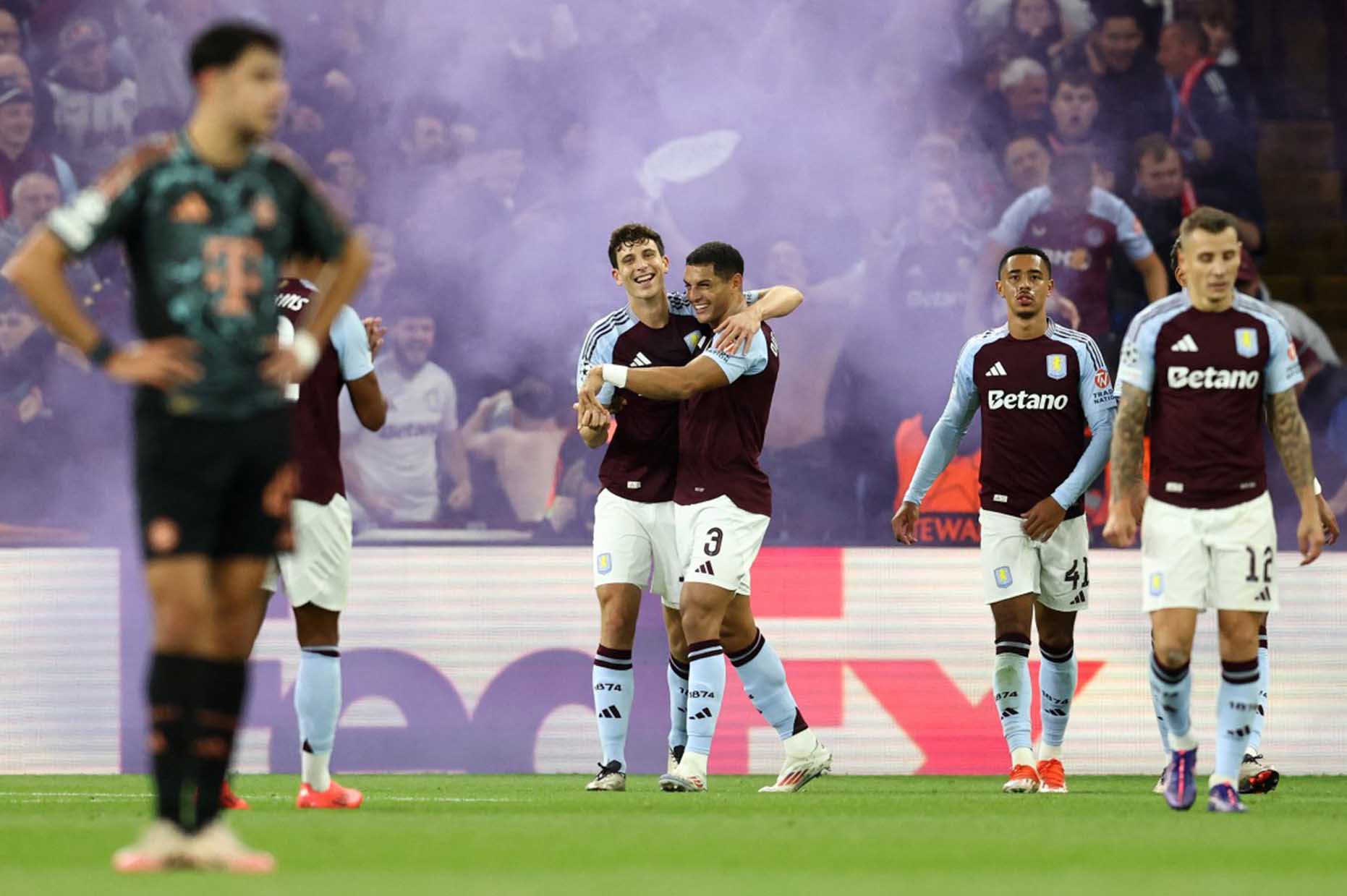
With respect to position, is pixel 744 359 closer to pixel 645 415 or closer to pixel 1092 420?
pixel 645 415

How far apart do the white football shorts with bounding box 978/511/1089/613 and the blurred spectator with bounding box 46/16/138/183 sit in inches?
241

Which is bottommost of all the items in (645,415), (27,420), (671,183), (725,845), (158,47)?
(725,845)

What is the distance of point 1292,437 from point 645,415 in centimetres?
281

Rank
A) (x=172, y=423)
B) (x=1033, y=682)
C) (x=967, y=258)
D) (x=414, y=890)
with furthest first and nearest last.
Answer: (x=967, y=258) < (x=1033, y=682) < (x=172, y=423) < (x=414, y=890)

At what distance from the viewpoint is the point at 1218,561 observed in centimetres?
689

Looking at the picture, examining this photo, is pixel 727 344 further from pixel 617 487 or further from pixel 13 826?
pixel 13 826

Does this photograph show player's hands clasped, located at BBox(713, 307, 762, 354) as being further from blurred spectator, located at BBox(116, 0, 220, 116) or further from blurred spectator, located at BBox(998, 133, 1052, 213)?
blurred spectator, located at BBox(116, 0, 220, 116)

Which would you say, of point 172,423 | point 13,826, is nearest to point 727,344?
point 13,826

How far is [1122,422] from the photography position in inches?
277

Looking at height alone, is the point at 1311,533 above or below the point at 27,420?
below

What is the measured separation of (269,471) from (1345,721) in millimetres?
7672

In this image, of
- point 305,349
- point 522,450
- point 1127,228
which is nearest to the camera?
point 305,349

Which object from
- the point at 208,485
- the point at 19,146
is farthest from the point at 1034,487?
the point at 19,146

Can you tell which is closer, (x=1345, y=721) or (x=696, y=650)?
(x=696, y=650)
